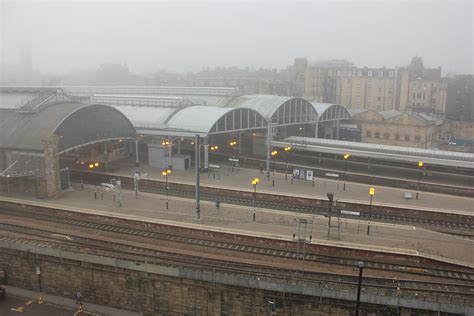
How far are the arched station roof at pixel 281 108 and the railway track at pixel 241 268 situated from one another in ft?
81.0

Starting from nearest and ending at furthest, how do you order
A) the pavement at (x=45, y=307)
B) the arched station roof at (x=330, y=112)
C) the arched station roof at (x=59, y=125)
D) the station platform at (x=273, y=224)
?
the pavement at (x=45, y=307) → the station platform at (x=273, y=224) → the arched station roof at (x=59, y=125) → the arched station roof at (x=330, y=112)

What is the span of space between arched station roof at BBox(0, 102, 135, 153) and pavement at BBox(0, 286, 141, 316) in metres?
11.8

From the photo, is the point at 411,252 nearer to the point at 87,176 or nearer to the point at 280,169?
the point at 280,169

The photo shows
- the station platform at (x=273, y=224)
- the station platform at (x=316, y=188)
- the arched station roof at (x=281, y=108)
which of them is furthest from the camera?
the arched station roof at (x=281, y=108)

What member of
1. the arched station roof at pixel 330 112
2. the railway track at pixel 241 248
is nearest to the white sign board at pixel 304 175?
the railway track at pixel 241 248

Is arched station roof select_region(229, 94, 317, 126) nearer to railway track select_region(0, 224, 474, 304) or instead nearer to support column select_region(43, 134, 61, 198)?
support column select_region(43, 134, 61, 198)

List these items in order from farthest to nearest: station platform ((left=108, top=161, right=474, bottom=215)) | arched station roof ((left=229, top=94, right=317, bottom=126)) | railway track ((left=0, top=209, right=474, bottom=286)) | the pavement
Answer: arched station roof ((left=229, top=94, right=317, bottom=126)), station platform ((left=108, top=161, right=474, bottom=215)), railway track ((left=0, top=209, right=474, bottom=286)), the pavement

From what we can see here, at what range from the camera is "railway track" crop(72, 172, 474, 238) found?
76.0ft

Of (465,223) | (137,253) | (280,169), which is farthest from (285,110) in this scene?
(137,253)

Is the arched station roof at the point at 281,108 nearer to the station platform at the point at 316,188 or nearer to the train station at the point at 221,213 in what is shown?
the train station at the point at 221,213

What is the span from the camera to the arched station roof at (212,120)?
35250 mm

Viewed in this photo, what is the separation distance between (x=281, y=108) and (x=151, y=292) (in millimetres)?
30047

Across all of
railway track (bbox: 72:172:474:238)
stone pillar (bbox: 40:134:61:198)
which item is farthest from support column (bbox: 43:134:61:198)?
railway track (bbox: 72:172:474:238)

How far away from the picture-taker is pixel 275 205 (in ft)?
86.9
